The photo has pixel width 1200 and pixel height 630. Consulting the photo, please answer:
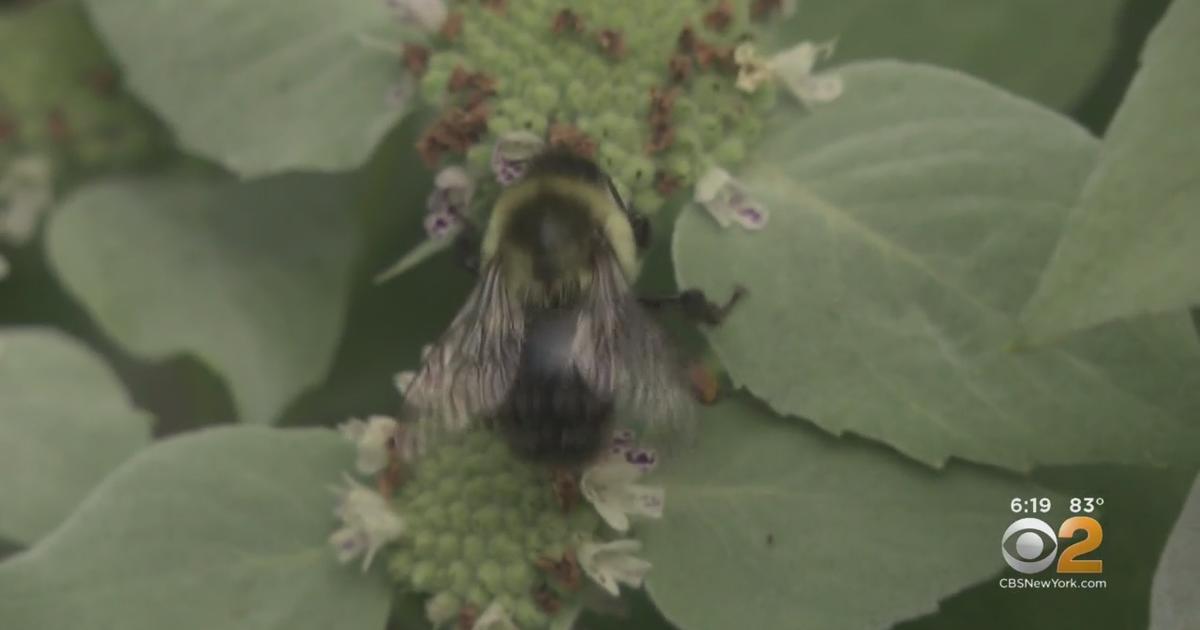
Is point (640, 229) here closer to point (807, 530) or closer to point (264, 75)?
point (807, 530)

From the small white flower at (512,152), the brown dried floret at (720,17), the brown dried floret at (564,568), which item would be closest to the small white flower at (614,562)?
the brown dried floret at (564,568)

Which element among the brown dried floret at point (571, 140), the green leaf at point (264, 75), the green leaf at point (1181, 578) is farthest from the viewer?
the green leaf at point (264, 75)

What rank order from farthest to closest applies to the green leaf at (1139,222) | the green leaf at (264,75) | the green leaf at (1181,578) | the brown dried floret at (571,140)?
the green leaf at (264,75)
the brown dried floret at (571,140)
the green leaf at (1181,578)
the green leaf at (1139,222)

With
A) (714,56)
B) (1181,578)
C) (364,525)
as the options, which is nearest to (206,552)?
(364,525)

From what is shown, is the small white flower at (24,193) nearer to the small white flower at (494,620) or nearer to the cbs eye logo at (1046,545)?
the small white flower at (494,620)

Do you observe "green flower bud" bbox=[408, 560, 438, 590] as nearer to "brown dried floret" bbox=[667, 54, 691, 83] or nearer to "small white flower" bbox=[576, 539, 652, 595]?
"small white flower" bbox=[576, 539, 652, 595]

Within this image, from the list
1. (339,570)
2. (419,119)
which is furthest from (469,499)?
(419,119)

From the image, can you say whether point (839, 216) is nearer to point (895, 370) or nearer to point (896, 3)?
point (895, 370)

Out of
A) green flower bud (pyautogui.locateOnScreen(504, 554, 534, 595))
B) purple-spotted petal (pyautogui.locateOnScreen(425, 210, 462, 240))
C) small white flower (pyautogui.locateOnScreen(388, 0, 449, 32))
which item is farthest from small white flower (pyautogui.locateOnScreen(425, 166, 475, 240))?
green flower bud (pyautogui.locateOnScreen(504, 554, 534, 595))
